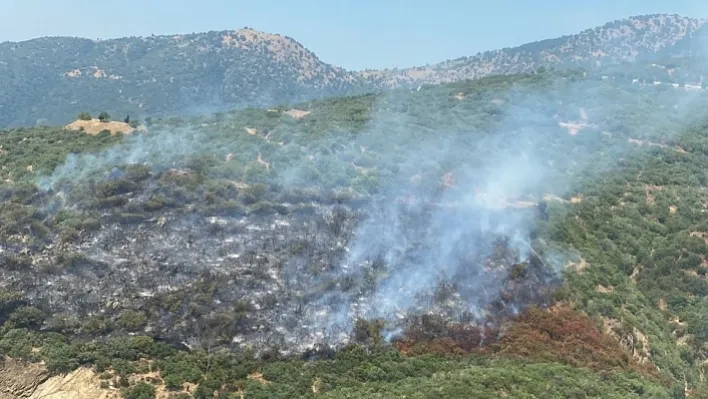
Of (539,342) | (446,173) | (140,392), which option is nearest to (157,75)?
(446,173)

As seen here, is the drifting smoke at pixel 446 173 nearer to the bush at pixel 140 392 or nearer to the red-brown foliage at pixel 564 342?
the red-brown foliage at pixel 564 342

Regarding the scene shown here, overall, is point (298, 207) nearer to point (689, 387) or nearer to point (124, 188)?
point (124, 188)

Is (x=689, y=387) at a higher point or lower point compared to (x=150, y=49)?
lower

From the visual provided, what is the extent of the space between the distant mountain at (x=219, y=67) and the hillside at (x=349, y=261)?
69296 millimetres

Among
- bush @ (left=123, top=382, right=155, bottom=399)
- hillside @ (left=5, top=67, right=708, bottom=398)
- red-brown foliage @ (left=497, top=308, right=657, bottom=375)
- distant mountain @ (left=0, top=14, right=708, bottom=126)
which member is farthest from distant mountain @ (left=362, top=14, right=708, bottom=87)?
bush @ (left=123, top=382, right=155, bottom=399)

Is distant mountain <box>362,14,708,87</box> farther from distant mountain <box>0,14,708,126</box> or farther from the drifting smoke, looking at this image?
the drifting smoke

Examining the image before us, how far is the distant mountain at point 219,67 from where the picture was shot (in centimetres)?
11962

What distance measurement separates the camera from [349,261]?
36.7m

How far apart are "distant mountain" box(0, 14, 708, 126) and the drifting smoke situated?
195 feet

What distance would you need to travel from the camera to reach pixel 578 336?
33.1m

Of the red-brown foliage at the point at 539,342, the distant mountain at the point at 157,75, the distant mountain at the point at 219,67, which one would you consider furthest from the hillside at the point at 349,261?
the distant mountain at the point at 157,75

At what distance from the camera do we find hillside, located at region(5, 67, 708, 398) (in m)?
29.6

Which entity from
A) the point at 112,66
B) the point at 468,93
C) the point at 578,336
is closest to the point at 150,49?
the point at 112,66

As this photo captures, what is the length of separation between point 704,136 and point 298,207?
38.7m
